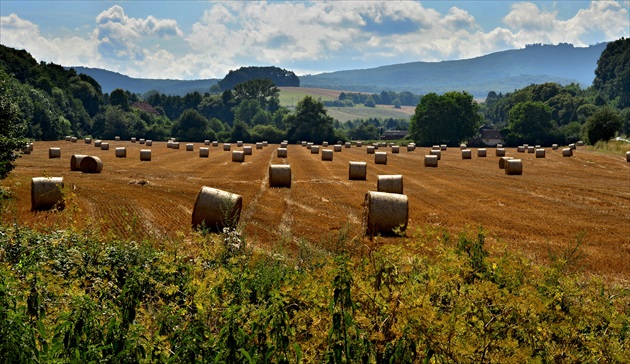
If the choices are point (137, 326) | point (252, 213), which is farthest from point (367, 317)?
point (252, 213)

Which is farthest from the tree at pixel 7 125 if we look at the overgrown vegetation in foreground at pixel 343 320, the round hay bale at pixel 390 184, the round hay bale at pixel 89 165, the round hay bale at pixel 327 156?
the round hay bale at pixel 327 156

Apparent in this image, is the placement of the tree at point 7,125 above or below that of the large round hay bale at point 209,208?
above

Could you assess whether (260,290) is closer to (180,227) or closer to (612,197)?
(180,227)

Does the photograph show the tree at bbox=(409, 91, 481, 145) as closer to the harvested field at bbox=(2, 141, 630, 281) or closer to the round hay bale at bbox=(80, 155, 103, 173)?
the harvested field at bbox=(2, 141, 630, 281)

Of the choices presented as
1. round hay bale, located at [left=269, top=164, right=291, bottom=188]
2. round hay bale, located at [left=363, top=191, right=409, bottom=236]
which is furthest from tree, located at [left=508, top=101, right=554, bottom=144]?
round hay bale, located at [left=363, top=191, right=409, bottom=236]

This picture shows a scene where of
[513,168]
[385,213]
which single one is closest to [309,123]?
[513,168]

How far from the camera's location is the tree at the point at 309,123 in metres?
153

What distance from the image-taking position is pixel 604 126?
101m

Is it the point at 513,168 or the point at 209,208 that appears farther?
the point at 513,168

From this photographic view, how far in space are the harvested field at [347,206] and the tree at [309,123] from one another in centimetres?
10181

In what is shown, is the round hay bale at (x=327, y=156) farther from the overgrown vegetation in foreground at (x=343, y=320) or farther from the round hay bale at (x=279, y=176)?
the overgrown vegetation in foreground at (x=343, y=320)

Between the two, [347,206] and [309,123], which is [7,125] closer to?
[347,206]

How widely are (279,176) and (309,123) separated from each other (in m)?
117

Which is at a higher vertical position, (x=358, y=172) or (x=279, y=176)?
(x=279, y=176)
